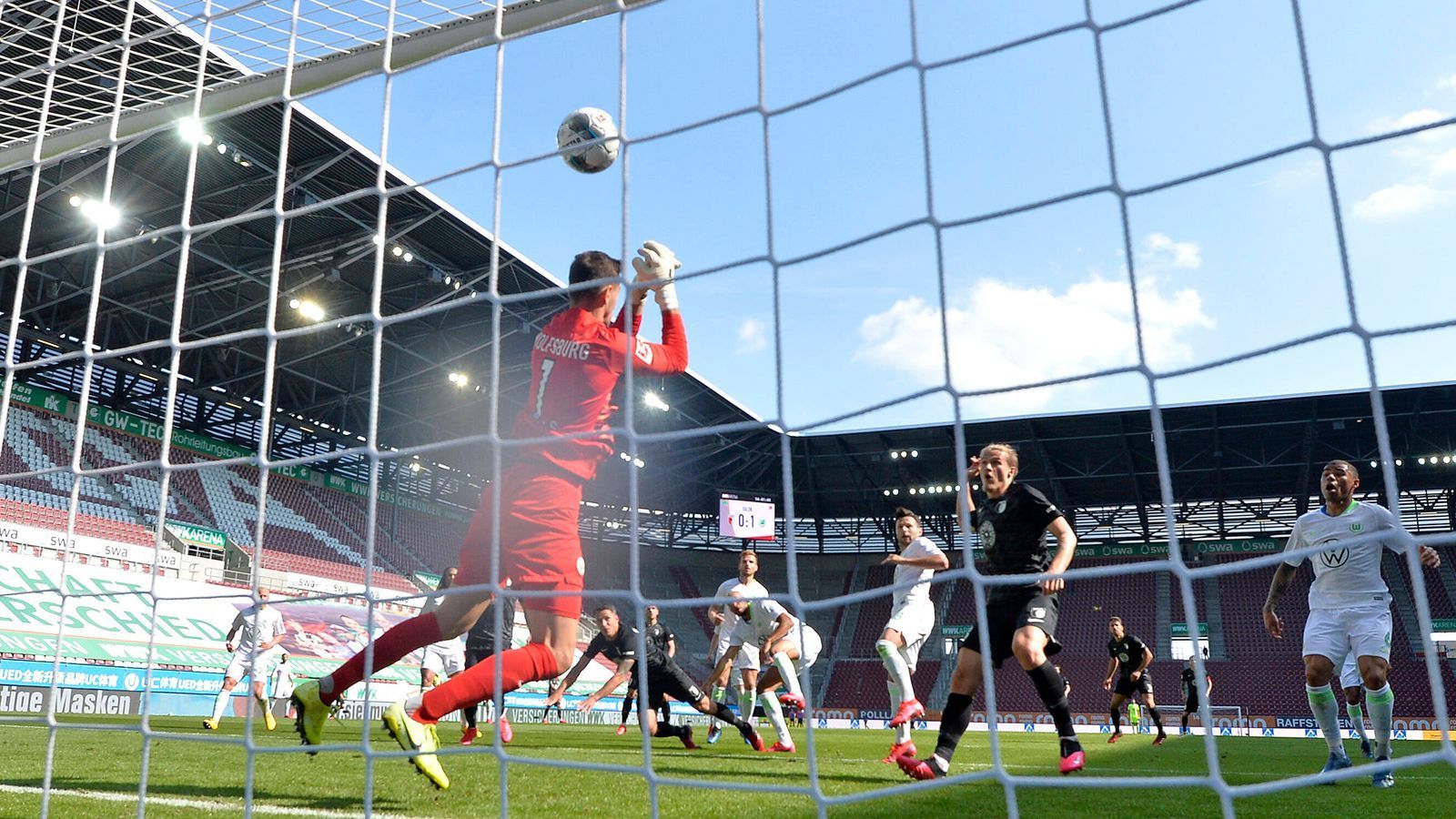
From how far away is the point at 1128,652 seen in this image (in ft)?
38.0

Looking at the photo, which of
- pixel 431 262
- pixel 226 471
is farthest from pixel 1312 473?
pixel 226 471

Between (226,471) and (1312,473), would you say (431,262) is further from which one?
(1312,473)

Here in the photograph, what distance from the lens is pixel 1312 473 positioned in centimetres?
2723

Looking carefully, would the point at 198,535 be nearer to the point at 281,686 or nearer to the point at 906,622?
the point at 281,686

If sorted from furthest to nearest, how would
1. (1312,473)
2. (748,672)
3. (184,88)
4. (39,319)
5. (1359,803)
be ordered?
(1312,473) → (39,319) → (748,672) → (184,88) → (1359,803)

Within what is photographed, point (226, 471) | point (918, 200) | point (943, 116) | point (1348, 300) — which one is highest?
point (226, 471)

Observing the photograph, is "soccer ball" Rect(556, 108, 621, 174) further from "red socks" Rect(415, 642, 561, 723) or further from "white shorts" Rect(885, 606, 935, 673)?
"white shorts" Rect(885, 606, 935, 673)

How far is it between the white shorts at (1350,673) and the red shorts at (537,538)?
4091mm

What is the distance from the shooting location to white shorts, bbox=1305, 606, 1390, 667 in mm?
4945

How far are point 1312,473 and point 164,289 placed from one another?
1120 inches

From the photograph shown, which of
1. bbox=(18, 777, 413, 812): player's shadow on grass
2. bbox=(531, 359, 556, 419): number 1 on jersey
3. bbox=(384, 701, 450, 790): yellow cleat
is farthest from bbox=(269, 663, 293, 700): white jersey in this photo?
bbox=(531, 359, 556, 419): number 1 on jersey

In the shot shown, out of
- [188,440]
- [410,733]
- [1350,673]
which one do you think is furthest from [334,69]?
[188,440]

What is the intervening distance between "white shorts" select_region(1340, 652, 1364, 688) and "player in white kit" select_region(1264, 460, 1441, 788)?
0.08 meters

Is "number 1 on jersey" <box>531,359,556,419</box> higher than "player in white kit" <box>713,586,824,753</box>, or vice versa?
"number 1 on jersey" <box>531,359,556,419</box>
